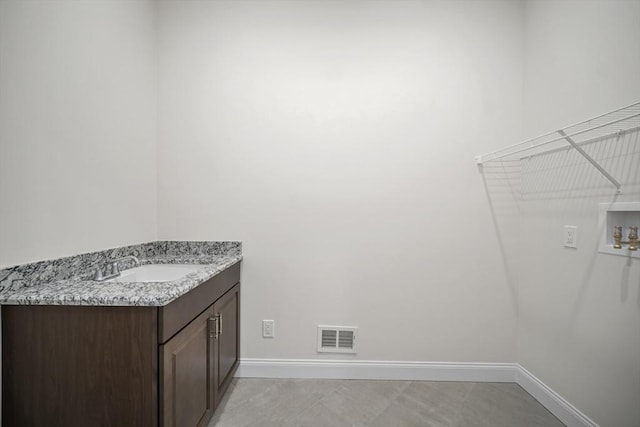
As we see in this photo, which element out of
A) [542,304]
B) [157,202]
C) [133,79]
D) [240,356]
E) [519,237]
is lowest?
[240,356]

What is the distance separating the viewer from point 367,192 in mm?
1905

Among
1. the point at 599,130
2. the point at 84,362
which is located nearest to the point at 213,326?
the point at 84,362

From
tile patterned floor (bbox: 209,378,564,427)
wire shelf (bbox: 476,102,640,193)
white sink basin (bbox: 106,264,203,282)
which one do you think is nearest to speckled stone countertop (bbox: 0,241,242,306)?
white sink basin (bbox: 106,264,203,282)

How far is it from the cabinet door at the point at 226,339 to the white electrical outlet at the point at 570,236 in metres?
2.00

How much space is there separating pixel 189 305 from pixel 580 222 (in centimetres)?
204

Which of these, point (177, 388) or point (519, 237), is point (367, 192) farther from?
point (177, 388)

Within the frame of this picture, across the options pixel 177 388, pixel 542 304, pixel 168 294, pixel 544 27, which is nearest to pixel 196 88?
pixel 168 294

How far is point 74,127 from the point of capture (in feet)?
4.17

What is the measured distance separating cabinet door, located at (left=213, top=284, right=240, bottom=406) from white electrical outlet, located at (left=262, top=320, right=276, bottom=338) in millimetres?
178

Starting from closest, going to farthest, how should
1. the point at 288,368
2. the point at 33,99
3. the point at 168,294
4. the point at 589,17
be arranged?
the point at 168,294 < the point at 33,99 < the point at 589,17 < the point at 288,368

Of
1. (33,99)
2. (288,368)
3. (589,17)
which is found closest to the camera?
(33,99)

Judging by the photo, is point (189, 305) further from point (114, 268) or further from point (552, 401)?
point (552, 401)

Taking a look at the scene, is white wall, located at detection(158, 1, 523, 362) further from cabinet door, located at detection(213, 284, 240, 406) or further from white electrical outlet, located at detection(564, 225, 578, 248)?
white electrical outlet, located at detection(564, 225, 578, 248)

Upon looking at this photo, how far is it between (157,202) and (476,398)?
2.50 m
